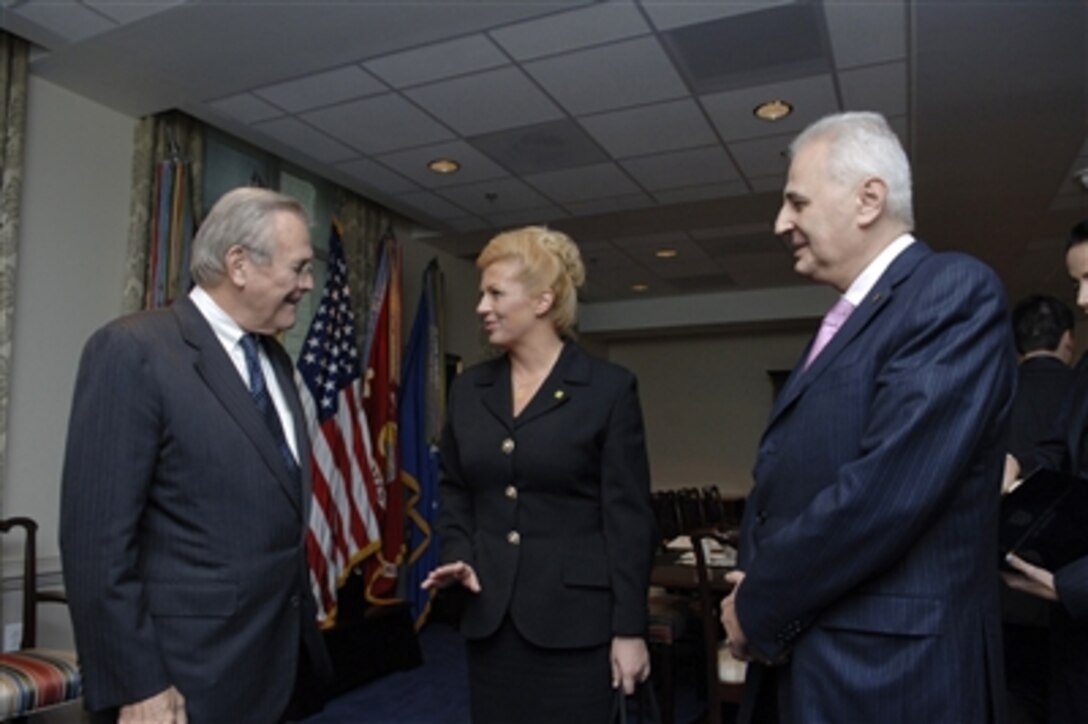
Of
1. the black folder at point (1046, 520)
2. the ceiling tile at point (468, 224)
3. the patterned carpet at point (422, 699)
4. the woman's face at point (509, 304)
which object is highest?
the ceiling tile at point (468, 224)

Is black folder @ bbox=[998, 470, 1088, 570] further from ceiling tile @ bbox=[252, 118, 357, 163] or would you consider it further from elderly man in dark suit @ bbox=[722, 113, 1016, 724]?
ceiling tile @ bbox=[252, 118, 357, 163]

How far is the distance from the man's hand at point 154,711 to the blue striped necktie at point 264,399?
43cm

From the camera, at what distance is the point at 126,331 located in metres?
1.31

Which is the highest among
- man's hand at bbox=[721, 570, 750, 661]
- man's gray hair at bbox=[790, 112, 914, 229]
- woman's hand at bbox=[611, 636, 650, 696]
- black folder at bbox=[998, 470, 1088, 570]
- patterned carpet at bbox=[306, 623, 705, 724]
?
man's gray hair at bbox=[790, 112, 914, 229]

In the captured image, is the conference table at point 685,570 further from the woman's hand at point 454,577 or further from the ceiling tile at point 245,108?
the ceiling tile at point 245,108

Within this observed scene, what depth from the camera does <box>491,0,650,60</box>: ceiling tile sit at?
2887mm

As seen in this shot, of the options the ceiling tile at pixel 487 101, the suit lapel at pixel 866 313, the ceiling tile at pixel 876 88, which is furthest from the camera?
the ceiling tile at pixel 487 101

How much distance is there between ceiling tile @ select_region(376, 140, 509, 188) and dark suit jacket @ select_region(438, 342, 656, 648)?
2822 mm

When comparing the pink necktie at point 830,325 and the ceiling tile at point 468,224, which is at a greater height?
the ceiling tile at point 468,224

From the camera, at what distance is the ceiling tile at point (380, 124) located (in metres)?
3.73

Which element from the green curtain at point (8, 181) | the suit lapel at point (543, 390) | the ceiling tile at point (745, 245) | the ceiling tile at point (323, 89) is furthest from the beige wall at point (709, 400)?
the suit lapel at point (543, 390)

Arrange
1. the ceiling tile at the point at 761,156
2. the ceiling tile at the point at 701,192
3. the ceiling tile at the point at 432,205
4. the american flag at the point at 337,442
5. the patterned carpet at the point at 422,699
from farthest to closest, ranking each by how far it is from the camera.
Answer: the ceiling tile at the point at 432,205, the ceiling tile at the point at 701,192, the american flag at the point at 337,442, the ceiling tile at the point at 761,156, the patterned carpet at the point at 422,699

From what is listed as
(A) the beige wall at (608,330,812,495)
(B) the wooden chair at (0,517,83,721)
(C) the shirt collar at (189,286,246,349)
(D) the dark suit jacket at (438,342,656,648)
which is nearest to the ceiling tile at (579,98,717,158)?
(D) the dark suit jacket at (438,342,656,648)

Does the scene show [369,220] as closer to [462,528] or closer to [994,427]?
[462,528]
